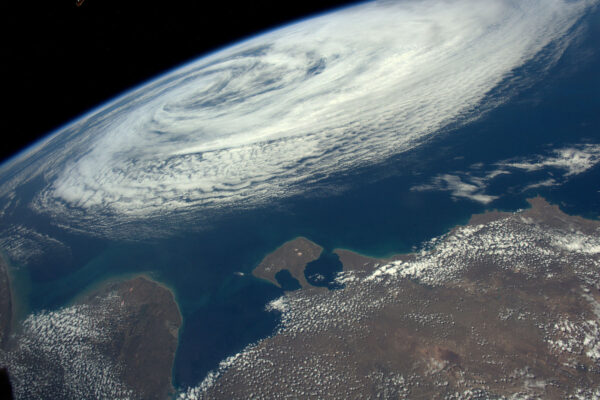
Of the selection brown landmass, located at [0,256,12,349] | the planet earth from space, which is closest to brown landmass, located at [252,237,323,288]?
the planet earth from space

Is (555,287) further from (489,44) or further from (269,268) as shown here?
(489,44)

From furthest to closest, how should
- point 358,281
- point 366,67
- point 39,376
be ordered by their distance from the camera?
point 366,67
point 358,281
point 39,376

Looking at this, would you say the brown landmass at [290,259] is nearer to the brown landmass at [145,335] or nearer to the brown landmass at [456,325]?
the brown landmass at [456,325]

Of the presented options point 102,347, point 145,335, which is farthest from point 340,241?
point 102,347

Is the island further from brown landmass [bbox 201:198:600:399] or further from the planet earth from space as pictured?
brown landmass [bbox 201:198:600:399]

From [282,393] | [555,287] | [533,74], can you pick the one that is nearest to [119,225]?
[282,393]

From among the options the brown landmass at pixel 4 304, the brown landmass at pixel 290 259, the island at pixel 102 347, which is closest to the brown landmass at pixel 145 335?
the island at pixel 102 347
